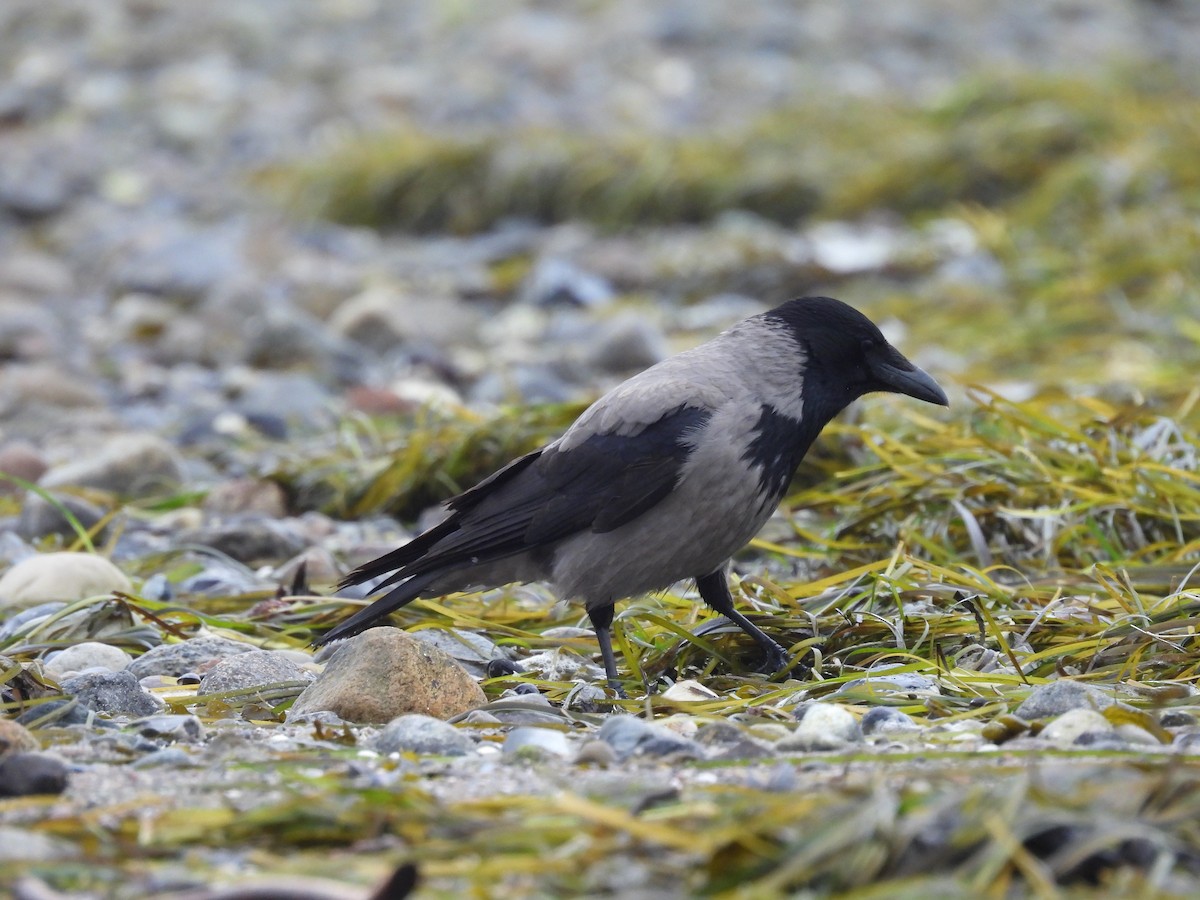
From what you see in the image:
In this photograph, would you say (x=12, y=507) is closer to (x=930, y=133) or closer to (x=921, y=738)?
(x=921, y=738)

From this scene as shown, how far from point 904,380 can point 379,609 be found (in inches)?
62.9

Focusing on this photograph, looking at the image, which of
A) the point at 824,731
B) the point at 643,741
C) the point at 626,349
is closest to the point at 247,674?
the point at 643,741

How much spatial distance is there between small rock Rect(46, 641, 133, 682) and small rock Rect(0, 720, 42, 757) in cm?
98

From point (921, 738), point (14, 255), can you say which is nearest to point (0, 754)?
point (921, 738)

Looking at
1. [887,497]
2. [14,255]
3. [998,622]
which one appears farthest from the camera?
[14,255]

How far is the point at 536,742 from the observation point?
308 centimetres

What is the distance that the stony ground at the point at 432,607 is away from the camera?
93.7 inches

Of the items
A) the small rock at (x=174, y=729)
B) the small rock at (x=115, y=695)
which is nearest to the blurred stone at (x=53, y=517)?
the small rock at (x=115, y=695)

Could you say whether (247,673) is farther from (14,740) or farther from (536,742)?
(536,742)

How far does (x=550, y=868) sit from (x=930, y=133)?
11.2 metres

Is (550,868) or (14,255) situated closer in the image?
(550,868)

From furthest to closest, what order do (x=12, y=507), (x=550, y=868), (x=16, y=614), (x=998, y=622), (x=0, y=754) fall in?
1. (x=12, y=507)
2. (x=16, y=614)
3. (x=998, y=622)
4. (x=0, y=754)
5. (x=550, y=868)

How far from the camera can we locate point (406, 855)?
2391mm

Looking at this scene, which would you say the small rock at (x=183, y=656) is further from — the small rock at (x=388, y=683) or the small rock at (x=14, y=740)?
the small rock at (x=14, y=740)
